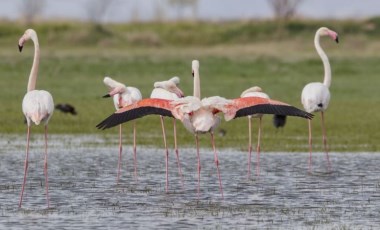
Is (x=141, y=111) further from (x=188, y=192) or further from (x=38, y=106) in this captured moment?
(x=188, y=192)

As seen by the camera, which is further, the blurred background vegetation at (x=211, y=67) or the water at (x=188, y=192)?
the blurred background vegetation at (x=211, y=67)

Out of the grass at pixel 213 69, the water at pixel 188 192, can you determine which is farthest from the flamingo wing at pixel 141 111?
the grass at pixel 213 69

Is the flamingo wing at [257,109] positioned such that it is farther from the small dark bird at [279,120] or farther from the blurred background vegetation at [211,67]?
the small dark bird at [279,120]

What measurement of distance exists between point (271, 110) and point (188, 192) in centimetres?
172

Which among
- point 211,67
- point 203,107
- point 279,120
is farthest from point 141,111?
point 211,67

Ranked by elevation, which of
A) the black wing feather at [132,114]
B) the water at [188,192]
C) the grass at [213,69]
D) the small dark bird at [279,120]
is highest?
the grass at [213,69]

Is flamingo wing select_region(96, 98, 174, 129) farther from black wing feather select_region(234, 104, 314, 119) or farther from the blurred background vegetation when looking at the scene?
the blurred background vegetation

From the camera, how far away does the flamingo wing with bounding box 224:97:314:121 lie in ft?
35.3

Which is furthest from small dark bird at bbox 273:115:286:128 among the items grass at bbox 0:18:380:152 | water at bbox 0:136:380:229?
water at bbox 0:136:380:229

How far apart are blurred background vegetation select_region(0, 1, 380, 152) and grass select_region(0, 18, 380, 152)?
0.11 ft

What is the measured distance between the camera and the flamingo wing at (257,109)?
10.8 metres

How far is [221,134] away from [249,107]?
27.5ft

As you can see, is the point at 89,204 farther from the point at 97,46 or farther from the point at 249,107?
the point at 97,46

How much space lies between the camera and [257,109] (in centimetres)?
1086
